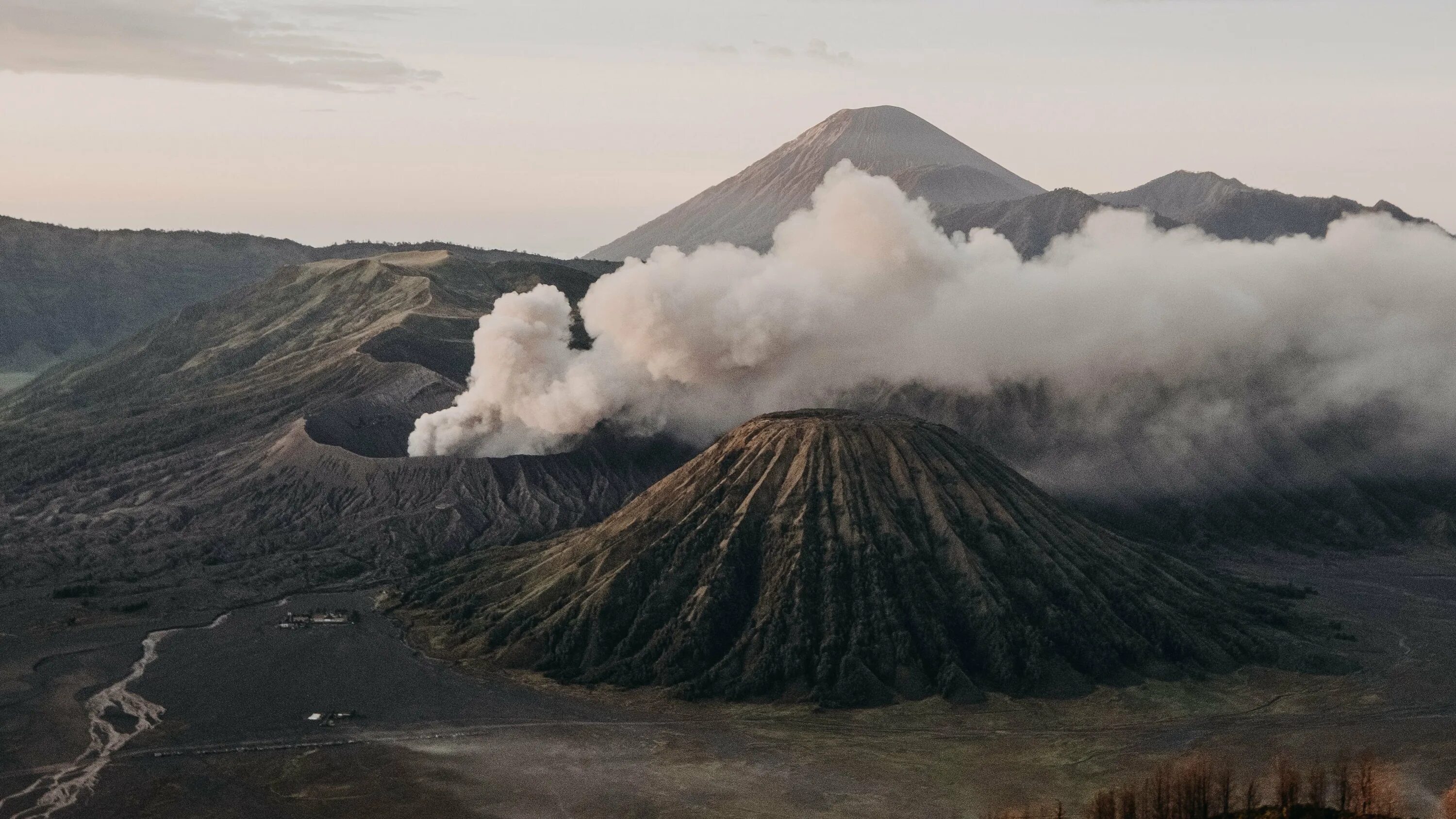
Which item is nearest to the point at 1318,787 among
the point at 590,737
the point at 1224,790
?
the point at 1224,790

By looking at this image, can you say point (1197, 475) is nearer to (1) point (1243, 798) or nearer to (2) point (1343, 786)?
(1) point (1243, 798)

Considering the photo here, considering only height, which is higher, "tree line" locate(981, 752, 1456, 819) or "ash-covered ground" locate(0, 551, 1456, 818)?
"tree line" locate(981, 752, 1456, 819)

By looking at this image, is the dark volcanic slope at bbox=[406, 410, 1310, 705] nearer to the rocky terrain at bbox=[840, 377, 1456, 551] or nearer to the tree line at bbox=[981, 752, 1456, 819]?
the tree line at bbox=[981, 752, 1456, 819]

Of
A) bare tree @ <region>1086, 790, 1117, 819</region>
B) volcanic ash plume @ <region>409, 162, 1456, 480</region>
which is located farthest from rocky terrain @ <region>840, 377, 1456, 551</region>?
bare tree @ <region>1086, 790, 1117, 819</region>

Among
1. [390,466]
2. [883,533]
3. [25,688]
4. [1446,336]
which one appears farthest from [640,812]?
[1446,336]

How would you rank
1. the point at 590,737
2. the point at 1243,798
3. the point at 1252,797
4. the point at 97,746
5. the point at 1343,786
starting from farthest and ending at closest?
the point at 590,737
the point at 97,746
the point at 1243,798
the point at 1252,797
the point at 1343,786

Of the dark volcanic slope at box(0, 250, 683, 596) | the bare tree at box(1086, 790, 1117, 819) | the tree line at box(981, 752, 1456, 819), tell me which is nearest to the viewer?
the tree line at box(981, 752, 1456, 819)
